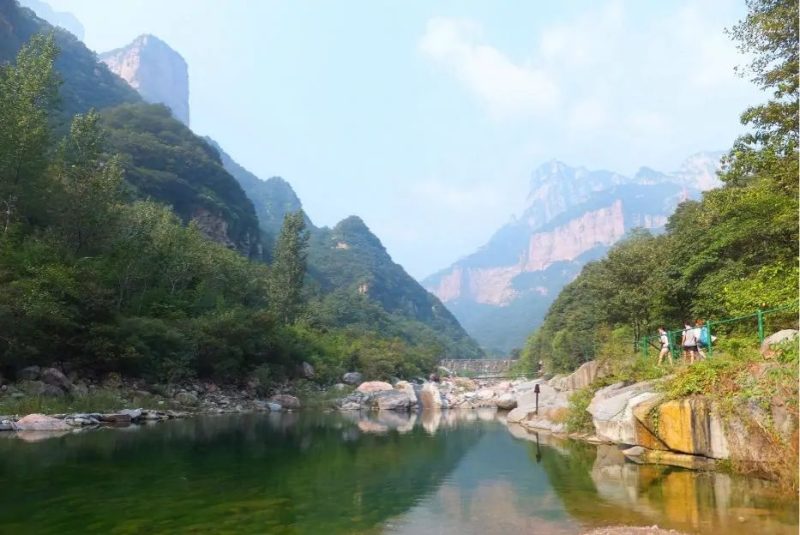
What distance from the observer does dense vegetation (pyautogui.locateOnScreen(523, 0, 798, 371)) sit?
1617 cm

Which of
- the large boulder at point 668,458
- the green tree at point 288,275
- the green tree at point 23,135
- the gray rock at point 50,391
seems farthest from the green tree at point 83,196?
the large boulder at point 668,458

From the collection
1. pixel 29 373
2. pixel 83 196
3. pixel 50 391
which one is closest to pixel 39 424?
pixel 50 391

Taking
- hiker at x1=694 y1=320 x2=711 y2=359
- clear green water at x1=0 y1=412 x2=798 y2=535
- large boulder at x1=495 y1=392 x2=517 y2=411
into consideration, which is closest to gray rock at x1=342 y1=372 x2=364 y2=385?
large boulder at x1=495 y1=392 x2=517 y2=411

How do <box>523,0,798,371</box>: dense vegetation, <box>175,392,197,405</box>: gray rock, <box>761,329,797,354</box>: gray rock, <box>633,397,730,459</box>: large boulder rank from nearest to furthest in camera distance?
1. <box>761,329,797,354</box>: gray rock
2. <box>633,397,730,459</box>: large boulder
3. <box>523,0,798,371</box>: dense vegetation
4. <box>175,392,197,405</box>: gray rock

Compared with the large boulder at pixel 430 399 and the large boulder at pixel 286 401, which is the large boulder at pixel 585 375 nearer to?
the large boulder at pixel 430 399

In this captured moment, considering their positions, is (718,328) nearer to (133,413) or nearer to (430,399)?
(133,413)

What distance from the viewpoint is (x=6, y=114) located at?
31.7 metres

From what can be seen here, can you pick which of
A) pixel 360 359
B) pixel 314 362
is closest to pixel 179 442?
pixel 314 362

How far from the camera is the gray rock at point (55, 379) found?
26266 millimetres

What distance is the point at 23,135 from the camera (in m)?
31.6

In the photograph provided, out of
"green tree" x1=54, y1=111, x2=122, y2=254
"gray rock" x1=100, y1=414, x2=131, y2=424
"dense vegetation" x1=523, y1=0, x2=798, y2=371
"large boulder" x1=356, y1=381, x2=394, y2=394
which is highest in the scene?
"green tree" x1=54, y1=111, x2=122, y2=254

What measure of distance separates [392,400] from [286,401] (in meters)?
9.08

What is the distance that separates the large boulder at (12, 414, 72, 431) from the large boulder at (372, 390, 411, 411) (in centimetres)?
2712

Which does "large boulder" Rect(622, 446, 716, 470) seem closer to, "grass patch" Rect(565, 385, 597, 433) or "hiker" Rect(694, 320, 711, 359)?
"hiker" Rect(694, 320, 711, 359)
